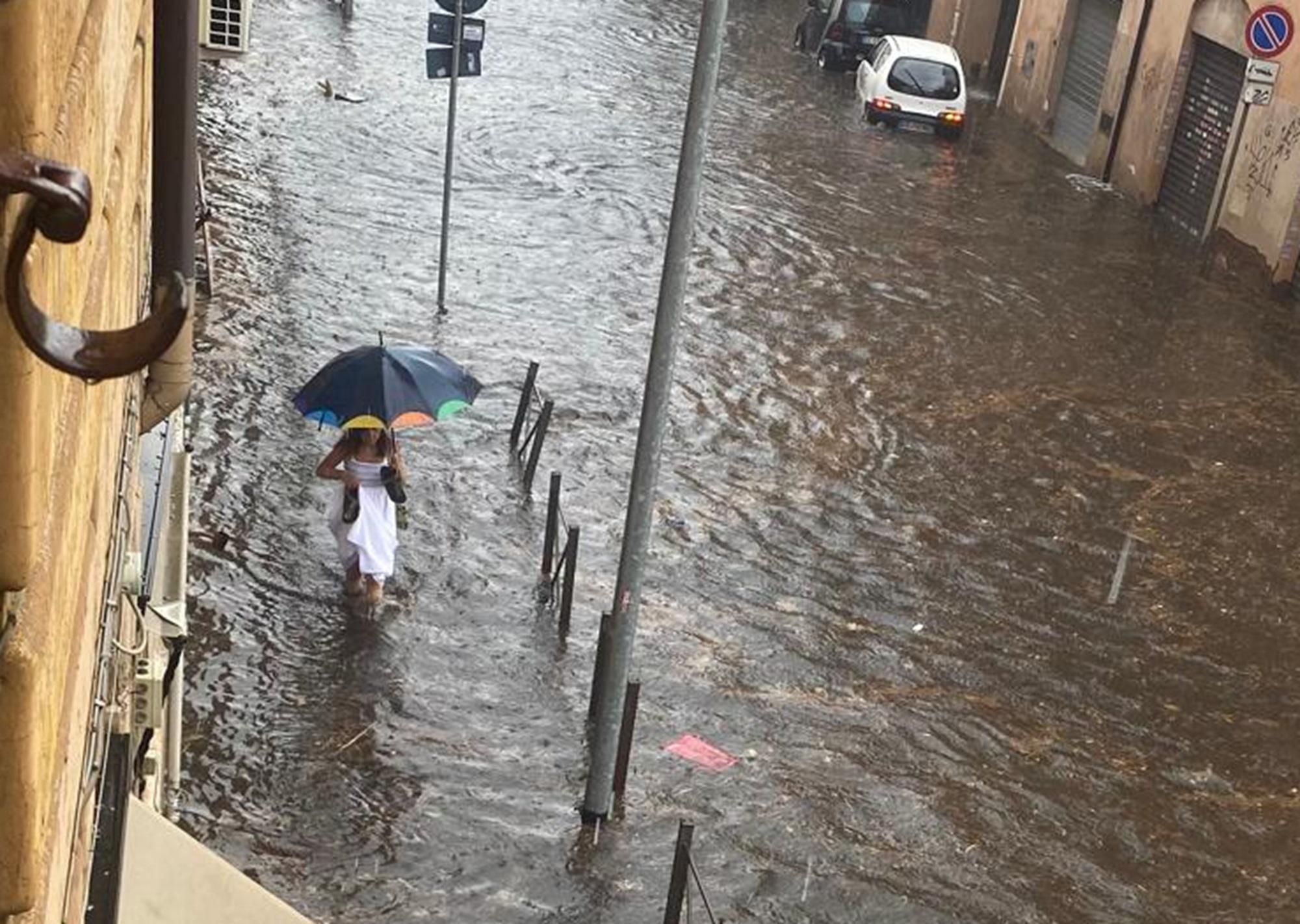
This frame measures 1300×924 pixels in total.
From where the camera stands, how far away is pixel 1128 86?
25.4 metres

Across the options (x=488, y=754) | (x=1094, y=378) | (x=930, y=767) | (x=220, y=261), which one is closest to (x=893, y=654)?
(x=930, y=767)

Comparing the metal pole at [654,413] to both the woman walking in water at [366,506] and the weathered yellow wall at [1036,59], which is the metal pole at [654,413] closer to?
the woman walking in water at [366,506]

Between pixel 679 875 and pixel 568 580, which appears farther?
pixel 568 580

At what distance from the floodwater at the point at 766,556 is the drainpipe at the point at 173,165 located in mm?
2931

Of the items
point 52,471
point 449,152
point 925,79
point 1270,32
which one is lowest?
point 925,79

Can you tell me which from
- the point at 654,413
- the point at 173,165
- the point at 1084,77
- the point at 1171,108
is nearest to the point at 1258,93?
the point at 1171,108

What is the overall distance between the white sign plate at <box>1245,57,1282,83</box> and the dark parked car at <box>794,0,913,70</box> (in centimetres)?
1054

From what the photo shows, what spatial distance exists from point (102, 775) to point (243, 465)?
8.20 meters

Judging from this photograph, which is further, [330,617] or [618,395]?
[618,395]

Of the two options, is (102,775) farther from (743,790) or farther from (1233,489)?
(1233,489)

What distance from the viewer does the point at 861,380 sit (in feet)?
53.9

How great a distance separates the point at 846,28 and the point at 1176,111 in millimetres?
7872

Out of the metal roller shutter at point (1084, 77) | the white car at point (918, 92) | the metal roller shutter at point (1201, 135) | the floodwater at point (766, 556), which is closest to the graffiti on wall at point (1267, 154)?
the metal roller shutter at point (1201, 135)

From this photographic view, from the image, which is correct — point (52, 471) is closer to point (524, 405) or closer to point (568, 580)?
point (568, 580)
